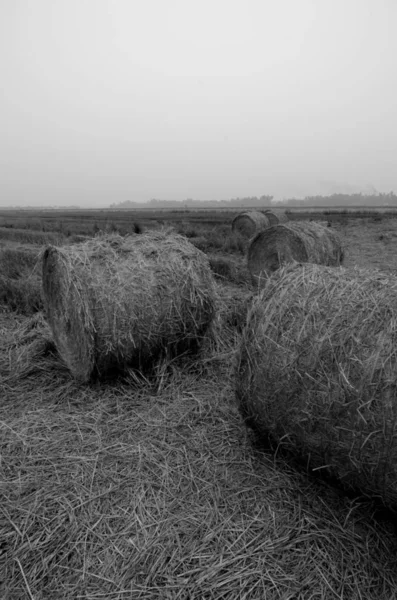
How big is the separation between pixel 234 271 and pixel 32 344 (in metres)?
5.19

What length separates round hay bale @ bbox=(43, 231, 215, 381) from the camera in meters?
4.04

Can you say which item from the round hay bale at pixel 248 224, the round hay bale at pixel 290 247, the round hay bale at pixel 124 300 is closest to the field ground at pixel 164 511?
the round hay bale at pixel 124 300

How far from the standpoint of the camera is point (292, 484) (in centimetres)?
282

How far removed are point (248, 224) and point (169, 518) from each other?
48.6 feet

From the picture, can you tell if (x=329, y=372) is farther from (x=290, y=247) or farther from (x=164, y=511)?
(x=290, y=247)

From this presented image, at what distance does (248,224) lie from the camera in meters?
16.5

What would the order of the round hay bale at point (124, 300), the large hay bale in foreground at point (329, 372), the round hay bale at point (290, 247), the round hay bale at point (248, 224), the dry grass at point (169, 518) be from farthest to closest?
1. the round hay bale at point (248, 224)
2. the round hay bale at point (290, 247)
3. the round hay bale at point (124, 300)
4. the large hay bale in foreground at point (329, 372)
5. the dry grass at point (169, 518)

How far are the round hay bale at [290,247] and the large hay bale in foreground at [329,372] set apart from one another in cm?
546

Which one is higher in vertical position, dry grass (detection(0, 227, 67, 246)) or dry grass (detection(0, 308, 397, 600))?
dry grass (detection(0, 227, 67, 246))

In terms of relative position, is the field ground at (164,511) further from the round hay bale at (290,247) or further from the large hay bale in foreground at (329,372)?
the round hay bale at (290,247)

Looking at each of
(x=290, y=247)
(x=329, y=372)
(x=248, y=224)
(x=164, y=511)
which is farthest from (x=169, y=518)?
(x=248, y=224)

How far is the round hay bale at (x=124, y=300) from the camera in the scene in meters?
4.04

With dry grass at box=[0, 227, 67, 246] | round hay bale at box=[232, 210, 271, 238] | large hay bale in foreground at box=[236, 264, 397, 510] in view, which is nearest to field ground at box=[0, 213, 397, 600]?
large hay bale in foreground at box=[236, 264, 397, 510]

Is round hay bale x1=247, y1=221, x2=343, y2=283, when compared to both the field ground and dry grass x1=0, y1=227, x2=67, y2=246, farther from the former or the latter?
dry grass x1=0, y1=227, x2=67, y2=246
